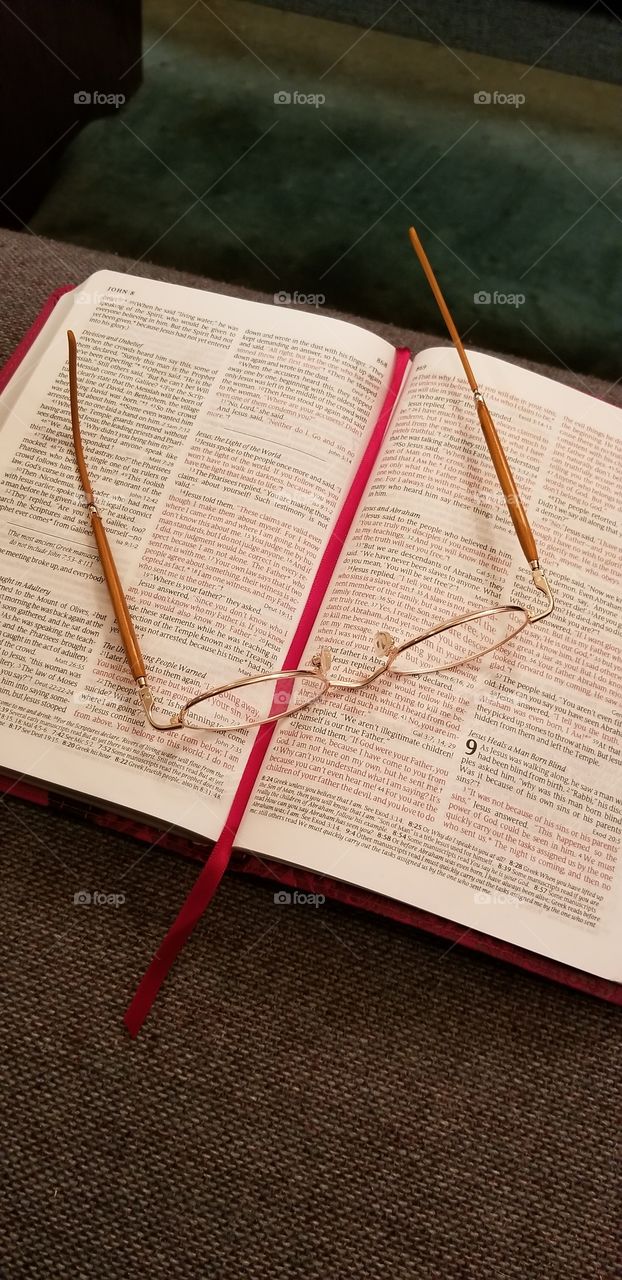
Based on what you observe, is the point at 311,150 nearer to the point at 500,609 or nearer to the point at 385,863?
the point at 500,609

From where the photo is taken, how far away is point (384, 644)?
618mm

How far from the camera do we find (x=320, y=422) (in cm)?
71

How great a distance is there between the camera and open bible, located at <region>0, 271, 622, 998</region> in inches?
23.2

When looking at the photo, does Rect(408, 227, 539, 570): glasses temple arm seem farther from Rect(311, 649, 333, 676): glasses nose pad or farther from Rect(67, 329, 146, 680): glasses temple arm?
Rect(67, 329, 146, 680): glasses temple arm

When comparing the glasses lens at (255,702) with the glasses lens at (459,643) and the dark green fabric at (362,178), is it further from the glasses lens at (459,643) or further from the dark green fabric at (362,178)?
the dark green fabric at (362,178)

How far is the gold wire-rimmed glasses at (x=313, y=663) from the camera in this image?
61 centimetres

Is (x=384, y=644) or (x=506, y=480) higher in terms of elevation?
(x=506, y=480)

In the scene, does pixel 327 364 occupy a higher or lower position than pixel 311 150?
lower

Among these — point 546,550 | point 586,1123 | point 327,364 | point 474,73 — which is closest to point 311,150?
point 474,73

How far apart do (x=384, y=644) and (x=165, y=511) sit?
0.19m

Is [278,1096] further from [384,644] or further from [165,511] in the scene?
[165,511]

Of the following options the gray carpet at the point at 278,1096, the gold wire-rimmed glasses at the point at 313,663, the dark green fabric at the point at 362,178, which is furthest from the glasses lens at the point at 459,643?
the dark green fabric at the point at 362,178

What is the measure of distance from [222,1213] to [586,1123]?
23cm

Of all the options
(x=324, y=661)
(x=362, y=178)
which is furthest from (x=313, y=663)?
(x=362, y=178)
